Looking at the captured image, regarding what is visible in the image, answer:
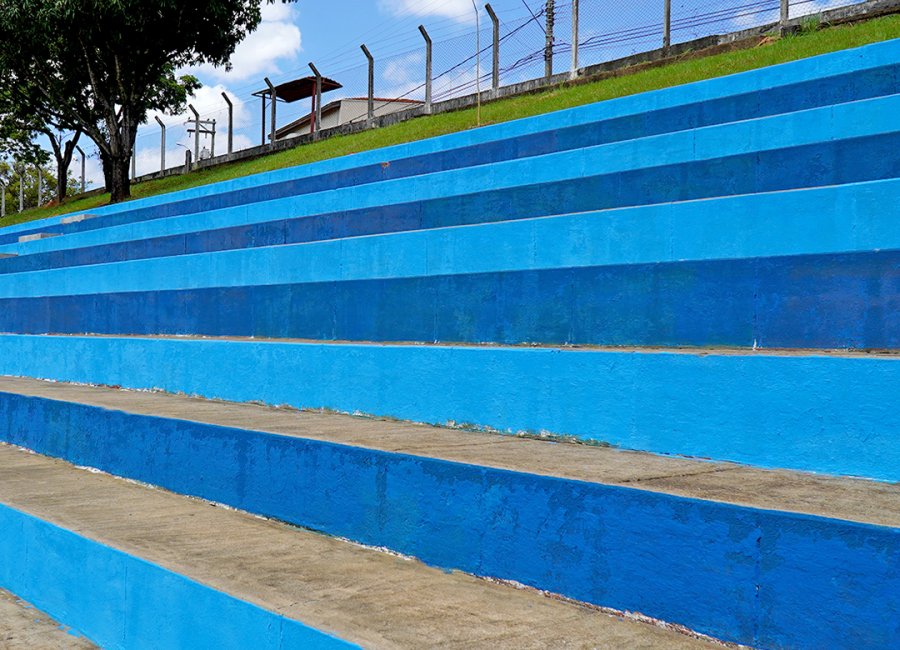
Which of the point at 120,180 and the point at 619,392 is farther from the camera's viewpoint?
the point at 120,180

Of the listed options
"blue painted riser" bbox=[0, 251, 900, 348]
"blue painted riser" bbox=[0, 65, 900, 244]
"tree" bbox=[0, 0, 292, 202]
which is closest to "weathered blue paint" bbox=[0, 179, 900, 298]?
"blue painted riser" bbox=[0, 251, 900, 348]

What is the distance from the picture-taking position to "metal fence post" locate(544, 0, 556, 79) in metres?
14.8

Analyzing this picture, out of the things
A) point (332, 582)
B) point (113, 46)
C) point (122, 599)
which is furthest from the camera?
point (113, 46)

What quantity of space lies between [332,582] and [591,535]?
967 mm

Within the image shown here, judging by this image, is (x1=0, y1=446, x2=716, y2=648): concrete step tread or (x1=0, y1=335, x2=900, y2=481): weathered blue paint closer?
(x1=0, y1=446, x2=716, y2=648): concrete step tread

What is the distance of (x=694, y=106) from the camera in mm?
7988

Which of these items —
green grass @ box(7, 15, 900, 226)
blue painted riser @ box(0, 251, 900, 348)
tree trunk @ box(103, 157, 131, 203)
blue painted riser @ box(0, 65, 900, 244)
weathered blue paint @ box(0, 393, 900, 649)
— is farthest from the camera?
tree trunk @ box(103, 157, 131, 203)

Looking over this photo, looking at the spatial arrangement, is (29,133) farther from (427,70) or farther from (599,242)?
(599,242)

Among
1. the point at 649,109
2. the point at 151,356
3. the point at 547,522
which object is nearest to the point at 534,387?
the point at 547,522

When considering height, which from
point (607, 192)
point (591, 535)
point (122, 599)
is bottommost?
point (122, 599)

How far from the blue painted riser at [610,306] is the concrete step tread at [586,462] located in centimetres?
77

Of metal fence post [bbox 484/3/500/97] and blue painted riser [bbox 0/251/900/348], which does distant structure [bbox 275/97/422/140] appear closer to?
metal fence post [bbox 484/3/500/97]

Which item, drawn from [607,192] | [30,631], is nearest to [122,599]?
[30,631]

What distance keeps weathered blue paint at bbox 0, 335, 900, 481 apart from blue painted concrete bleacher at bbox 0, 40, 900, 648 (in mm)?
13
